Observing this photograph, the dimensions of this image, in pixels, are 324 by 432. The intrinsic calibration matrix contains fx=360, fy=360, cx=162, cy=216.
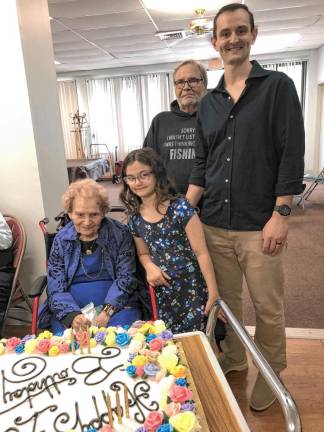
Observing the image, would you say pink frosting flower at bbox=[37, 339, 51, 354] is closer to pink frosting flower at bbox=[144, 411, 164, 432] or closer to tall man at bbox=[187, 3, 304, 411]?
pink frosting flower at bbox=[144, 411, 164, 432]

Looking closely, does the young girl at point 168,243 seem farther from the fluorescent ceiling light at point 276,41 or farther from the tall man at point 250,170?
the fluorescent ceiling light at point 276,41

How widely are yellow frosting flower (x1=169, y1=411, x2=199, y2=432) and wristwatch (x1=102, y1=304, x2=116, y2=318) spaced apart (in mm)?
788

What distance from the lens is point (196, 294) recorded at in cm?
166

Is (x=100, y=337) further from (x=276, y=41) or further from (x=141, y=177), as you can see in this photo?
(x=276, y=41)

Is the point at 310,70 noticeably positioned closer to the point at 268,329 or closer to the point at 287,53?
the point at 287,53

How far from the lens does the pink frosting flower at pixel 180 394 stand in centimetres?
90

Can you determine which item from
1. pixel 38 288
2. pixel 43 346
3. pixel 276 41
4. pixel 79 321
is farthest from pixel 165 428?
pixel 276 41

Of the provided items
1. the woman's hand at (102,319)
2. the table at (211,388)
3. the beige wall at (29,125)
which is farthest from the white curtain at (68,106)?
the table at (211,388)

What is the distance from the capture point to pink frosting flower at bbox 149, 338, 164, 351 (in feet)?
3.67

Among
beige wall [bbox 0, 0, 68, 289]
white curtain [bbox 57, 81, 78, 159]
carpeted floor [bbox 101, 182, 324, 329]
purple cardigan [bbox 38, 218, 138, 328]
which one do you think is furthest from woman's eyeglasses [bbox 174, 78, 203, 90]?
white curtain [bbox 57, 81, 78, 159]

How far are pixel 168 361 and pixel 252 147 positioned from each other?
2.92 feet

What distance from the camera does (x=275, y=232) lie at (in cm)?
147

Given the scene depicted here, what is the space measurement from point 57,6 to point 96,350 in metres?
4.07

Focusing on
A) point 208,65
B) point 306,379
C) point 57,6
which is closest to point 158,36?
point 57,6
